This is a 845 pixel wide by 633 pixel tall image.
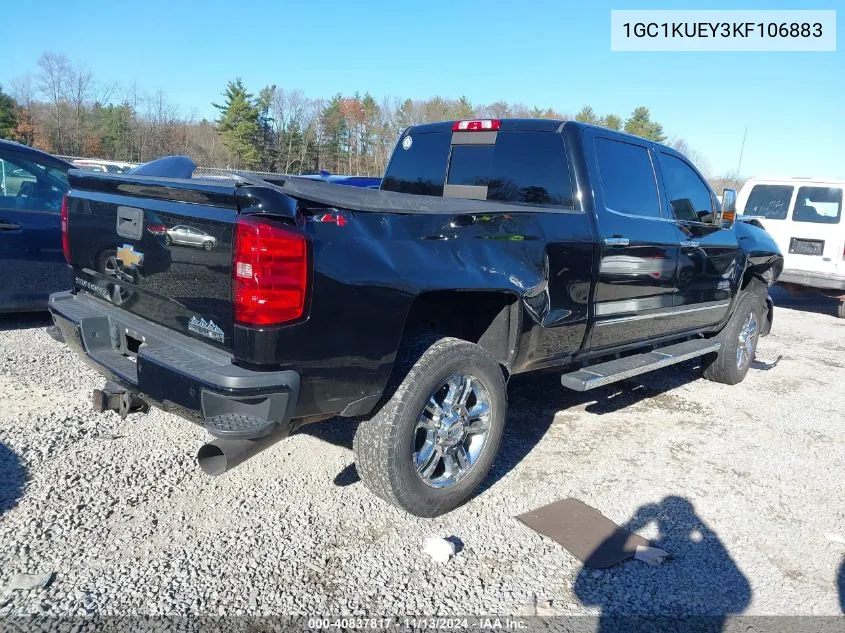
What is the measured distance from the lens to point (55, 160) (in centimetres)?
587

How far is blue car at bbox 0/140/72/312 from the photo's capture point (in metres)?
5.54

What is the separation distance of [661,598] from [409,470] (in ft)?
3.90

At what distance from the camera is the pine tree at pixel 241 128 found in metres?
54.1

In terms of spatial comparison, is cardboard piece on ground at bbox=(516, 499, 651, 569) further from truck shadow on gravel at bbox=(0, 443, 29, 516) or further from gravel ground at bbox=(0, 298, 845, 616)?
truck shadow on gravel at bbox=(0, 443, 29, 516)

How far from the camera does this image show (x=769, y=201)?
10.9 metres

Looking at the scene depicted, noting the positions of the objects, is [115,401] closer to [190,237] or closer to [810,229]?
[190,237]

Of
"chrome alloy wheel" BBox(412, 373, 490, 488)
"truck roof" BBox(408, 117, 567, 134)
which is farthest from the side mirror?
"chrome alloy wheel" BBox(412, 373, 490, 488)

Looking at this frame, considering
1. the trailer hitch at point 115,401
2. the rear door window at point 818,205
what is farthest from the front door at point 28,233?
the rear door window at point 818,205

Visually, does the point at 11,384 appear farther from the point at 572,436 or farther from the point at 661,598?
the point at 661,598

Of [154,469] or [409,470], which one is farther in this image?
[154,469]

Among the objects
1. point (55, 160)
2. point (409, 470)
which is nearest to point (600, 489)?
point (409, 470)

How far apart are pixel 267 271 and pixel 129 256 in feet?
3.51

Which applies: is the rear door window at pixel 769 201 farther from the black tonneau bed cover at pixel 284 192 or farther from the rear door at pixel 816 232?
the black tonneau bed cover at pixel 284 192

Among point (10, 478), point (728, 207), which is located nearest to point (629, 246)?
point (728, 207)
